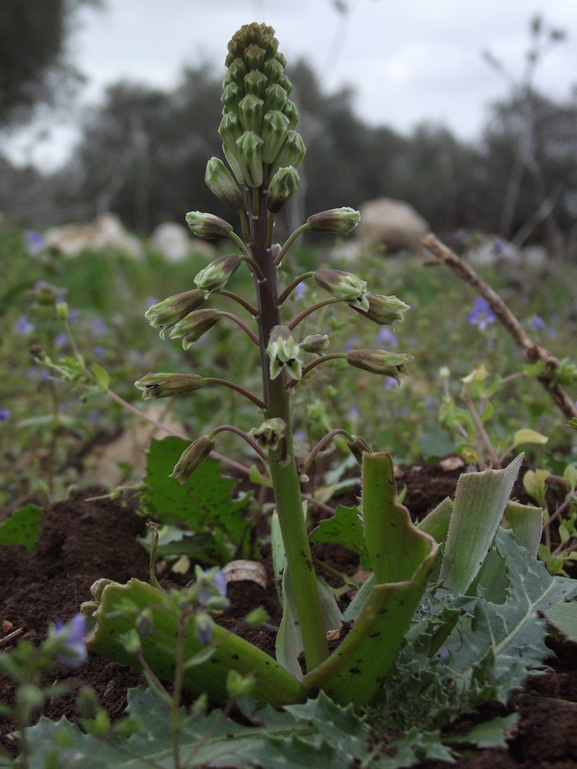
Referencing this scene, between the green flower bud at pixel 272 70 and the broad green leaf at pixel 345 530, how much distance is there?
0.73m

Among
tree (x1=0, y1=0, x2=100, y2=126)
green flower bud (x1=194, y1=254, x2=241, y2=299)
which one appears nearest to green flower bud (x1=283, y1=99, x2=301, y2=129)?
green flower bud (x1=194, y1=254, x2=241, y2=299)

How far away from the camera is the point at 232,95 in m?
1.08

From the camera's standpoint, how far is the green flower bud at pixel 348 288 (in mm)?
1019

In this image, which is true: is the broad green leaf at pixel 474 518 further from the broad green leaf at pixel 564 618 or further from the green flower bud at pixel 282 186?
the green flower bud at pixel 282 186

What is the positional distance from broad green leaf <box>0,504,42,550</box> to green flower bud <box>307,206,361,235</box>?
103 centimetres

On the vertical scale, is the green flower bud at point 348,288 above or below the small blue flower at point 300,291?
below

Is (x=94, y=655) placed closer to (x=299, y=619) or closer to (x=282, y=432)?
(x=299, y=619)

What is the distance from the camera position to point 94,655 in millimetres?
1266

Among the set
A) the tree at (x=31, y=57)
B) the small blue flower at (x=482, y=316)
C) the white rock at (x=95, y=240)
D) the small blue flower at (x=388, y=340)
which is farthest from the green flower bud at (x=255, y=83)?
the tree at (x=31, y=57)

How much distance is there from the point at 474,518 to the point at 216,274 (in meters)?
0.58

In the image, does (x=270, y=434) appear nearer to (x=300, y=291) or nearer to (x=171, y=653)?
(x=171, y=653)

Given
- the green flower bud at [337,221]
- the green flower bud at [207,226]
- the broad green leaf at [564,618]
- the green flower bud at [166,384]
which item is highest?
the green flower bud at [207,226]

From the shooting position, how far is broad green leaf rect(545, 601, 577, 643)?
105cm

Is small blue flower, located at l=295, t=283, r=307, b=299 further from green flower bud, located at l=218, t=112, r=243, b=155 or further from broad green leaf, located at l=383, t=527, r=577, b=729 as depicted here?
broad green leaf, located at l=383, t=527, r=577, b=729
